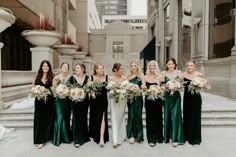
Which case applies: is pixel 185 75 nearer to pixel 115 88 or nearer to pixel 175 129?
pixel 175 129

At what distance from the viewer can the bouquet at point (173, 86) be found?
603 cm

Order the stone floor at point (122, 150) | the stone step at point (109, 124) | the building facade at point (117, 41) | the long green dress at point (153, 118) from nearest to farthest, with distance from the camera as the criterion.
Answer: the stone floor at point (122, 150)
the long green dress at point (153, 118)
the stone step at point (109, 124)
the building facade at point (117, 41)

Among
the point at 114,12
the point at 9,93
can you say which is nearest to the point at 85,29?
the point at 9,93

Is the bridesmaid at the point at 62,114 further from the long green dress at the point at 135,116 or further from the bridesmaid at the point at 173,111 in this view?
the bridesmaid at the point at 173,111

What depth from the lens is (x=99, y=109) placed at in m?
6.20

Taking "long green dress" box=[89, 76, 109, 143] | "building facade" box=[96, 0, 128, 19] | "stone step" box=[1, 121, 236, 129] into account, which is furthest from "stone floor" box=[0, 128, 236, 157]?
"building facade" box=[96, 0, 128, 19]

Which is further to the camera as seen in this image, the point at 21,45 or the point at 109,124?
the point at 21,45

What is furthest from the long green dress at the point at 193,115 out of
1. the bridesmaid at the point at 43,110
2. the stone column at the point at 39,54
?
the stone column at the point at 39,54

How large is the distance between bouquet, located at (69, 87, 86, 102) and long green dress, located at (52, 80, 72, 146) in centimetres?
29

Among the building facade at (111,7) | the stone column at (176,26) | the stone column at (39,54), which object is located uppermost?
the building facade at (111,7)

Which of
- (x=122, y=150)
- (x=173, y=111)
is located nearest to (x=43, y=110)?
(x=122, y=150)

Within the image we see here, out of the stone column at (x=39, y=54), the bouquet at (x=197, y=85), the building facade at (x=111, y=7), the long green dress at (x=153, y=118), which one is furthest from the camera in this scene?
the building facade at (x=111, y=7)

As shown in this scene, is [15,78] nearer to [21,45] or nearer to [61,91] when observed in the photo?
[61,91]

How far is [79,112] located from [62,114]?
0.35m
